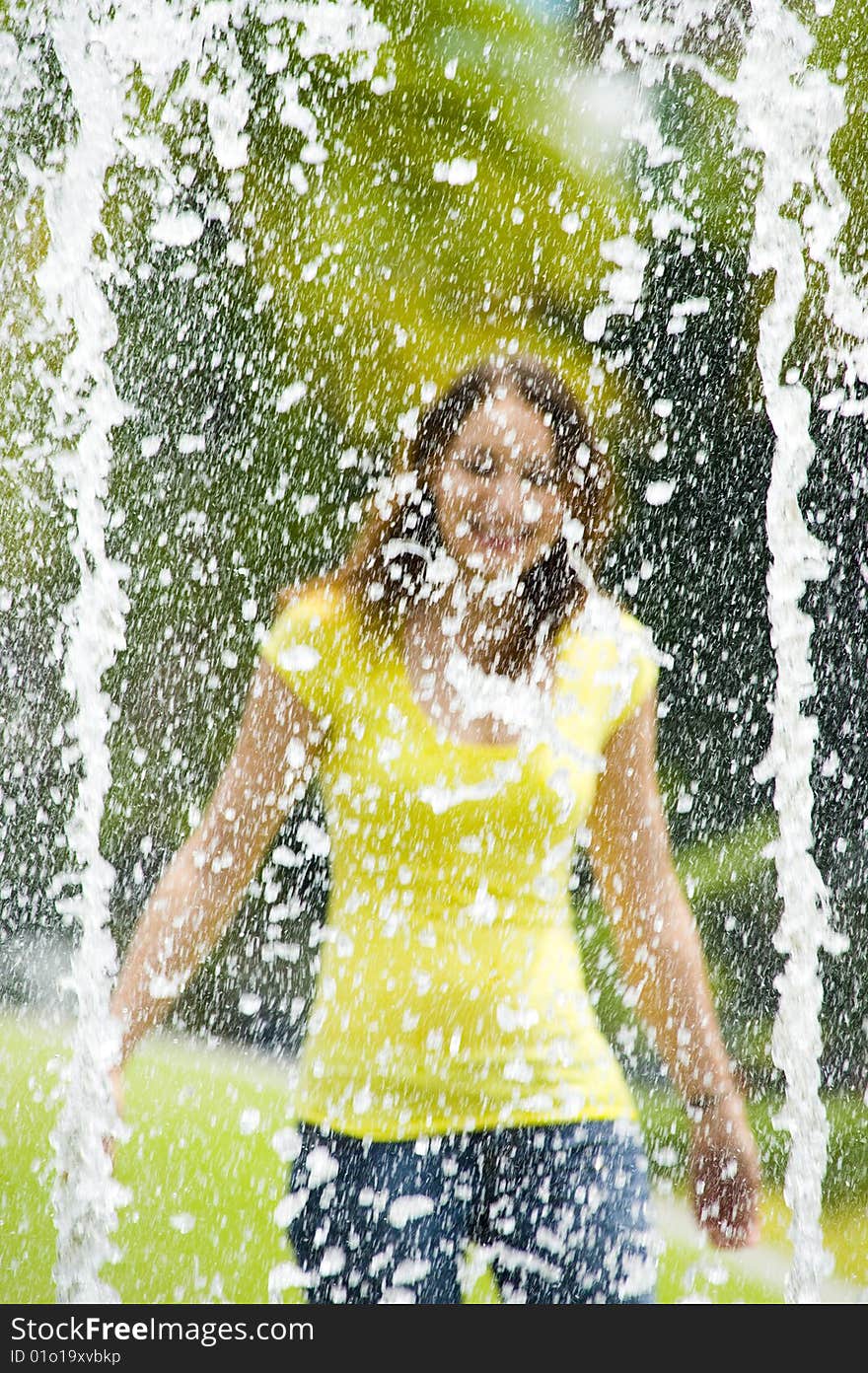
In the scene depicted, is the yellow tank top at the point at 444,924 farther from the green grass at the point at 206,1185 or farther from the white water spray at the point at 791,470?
the white water spray at the point at 791,470

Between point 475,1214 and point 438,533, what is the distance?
983 mm

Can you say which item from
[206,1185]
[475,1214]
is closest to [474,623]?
[475,1214]

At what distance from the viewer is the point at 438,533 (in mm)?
1756

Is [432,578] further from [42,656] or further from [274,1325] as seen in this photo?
[42,656]

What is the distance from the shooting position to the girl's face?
177cm

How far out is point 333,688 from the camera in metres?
1.51

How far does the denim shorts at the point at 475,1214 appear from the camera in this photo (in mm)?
1356

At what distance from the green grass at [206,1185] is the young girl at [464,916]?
1.06 metres

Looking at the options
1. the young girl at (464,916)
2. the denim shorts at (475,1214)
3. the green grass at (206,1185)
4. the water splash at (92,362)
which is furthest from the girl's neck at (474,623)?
the water splash at (92,362)

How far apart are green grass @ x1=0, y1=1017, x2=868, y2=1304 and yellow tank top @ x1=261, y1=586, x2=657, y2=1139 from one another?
1.19 meters

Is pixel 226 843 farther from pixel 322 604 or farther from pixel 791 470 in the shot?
pixel 791 470

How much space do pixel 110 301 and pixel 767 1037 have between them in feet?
9.25

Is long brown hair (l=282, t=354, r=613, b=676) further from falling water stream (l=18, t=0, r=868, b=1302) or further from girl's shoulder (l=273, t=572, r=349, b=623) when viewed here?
falling water stream (l=18, t=0, r=868, b=1302)

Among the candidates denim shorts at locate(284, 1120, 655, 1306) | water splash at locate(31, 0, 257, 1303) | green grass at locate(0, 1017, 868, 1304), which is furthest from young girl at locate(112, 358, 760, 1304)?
water splash at locate(31, 0, 257, 1303)
